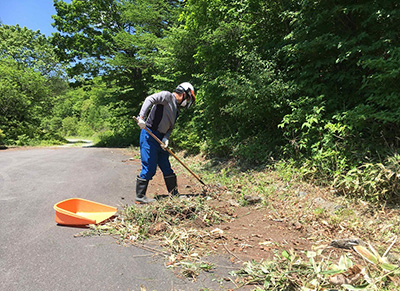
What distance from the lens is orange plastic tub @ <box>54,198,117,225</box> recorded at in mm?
3068

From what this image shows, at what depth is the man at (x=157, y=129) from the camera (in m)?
4.16

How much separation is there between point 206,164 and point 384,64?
513cm

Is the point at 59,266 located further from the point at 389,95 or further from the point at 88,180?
the point at 389,95

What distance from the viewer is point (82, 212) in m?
3.55

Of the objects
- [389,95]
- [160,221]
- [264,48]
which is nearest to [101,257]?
[160,221]

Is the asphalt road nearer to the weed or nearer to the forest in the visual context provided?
the weed

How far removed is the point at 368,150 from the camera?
12.5 ft

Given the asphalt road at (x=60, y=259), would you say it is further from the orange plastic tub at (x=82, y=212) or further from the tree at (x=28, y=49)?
the tree at (x=28, y=49)

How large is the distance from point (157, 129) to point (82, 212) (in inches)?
69.9

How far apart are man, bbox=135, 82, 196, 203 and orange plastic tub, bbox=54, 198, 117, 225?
29.9 inches

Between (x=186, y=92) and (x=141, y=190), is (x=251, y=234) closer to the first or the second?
(x=141, y=190)

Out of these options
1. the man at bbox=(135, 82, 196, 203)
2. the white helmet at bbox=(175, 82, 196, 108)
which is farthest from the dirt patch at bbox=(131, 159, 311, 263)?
the white helmet at bbox=(175, 82, 196, 108)

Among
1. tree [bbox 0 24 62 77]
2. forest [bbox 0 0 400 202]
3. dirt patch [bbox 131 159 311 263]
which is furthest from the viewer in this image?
tree [bbox 0 24 62 77]

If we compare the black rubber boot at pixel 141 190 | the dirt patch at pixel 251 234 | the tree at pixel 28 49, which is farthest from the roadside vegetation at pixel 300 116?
the tree at pixel 28 49
